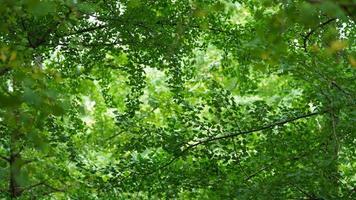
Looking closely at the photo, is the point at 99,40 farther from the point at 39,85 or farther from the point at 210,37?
the point at 39,85

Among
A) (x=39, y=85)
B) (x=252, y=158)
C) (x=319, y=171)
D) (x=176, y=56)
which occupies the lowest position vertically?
(x=39, y=85)

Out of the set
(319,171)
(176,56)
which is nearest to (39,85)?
(319,171)

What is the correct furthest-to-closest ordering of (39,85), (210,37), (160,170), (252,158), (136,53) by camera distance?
1. (210,37)
2. (136,53)
3. (160,170)
4. (252,158)
5. (39,85)

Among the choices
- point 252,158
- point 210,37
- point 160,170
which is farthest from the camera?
point 210,37

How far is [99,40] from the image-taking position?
598 centimetres

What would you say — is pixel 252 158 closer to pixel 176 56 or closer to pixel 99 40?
pixel 176 56

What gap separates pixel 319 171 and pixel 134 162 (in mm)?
1963

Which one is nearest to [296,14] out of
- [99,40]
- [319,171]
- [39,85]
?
[39,85]

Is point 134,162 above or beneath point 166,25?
beneath

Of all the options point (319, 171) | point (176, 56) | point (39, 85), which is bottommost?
point (39, 85)

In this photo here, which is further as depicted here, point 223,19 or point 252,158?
point 223,19

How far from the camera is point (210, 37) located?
6582mm

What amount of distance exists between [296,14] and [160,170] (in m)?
3.74

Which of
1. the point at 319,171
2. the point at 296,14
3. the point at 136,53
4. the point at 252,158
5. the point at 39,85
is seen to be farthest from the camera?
the point at 136,53
